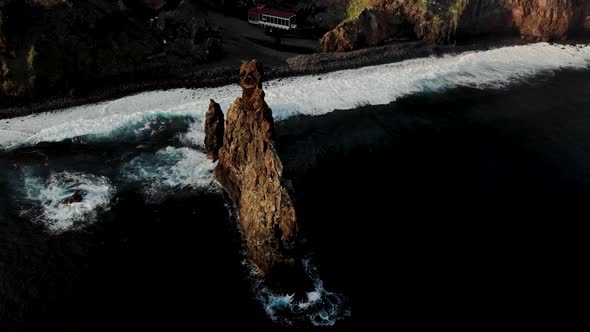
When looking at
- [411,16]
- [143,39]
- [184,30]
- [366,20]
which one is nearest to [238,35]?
[184,30]

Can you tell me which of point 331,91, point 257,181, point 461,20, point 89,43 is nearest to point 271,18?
point 331,91

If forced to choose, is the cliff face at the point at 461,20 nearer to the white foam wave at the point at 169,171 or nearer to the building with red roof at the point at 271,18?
the building with red roof at the point at 271,18

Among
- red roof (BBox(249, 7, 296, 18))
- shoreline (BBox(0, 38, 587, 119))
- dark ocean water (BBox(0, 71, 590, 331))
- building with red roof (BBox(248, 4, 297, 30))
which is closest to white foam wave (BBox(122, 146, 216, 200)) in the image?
dark ocean water (BBox(0, 71, 590, 331))

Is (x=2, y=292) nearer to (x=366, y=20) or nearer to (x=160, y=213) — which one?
(x=160, y=213)

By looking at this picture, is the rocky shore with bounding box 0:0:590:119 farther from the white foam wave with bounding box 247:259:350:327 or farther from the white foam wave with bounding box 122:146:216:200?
the white foam wave with bounding box 247:259:350:327

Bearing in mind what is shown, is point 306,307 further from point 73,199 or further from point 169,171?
point 73,199

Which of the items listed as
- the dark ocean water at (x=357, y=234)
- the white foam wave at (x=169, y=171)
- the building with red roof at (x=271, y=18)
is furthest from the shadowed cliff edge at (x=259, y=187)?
the building with red roof at (x=271, y=18)
